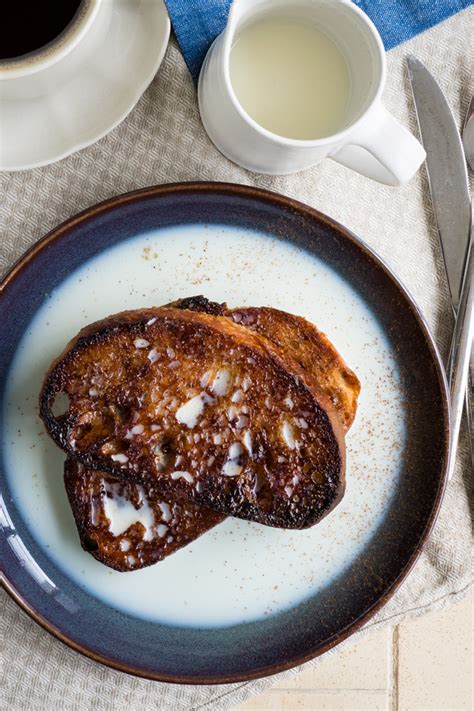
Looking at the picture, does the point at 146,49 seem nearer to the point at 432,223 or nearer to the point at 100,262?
the point at 100,262

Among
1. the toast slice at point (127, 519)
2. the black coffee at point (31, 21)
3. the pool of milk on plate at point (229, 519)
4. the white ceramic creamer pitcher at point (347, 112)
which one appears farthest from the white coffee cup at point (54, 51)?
the toast slice at point (127, 519)

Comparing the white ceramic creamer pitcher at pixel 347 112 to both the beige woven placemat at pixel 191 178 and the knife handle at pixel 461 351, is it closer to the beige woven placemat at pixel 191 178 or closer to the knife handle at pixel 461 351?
the beige woven placemat at pixel 191 178

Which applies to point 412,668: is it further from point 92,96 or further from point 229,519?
point 92,96

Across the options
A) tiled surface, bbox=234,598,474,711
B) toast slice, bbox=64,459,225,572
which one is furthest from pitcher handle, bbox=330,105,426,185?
tiled surface, bbox=234,598,474,711

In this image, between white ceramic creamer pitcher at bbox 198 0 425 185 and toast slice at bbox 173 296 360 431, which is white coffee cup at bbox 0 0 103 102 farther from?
toast slice at bbox 173 296 360 431

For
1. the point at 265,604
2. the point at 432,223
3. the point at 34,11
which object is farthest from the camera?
the point at 432,223

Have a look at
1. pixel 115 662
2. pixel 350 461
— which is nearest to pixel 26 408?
pixel 115 662
